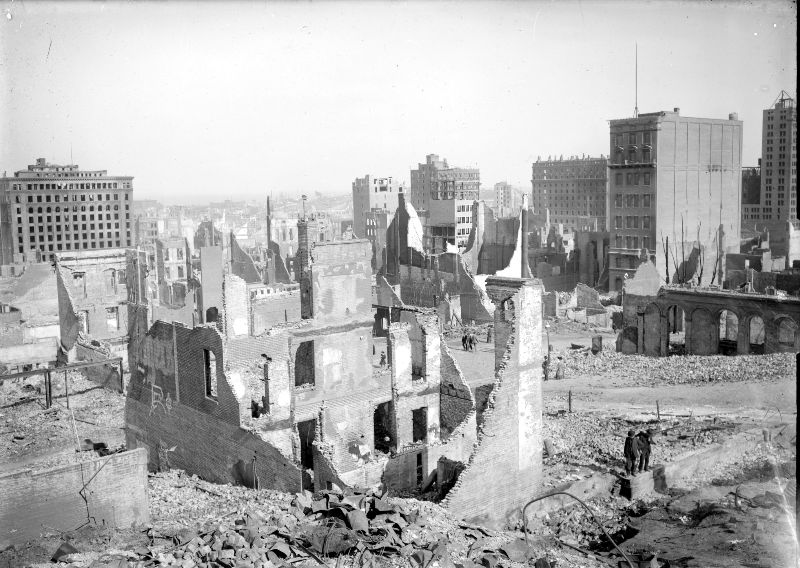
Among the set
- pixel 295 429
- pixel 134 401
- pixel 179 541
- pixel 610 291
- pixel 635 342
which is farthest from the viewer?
pixel 610 291

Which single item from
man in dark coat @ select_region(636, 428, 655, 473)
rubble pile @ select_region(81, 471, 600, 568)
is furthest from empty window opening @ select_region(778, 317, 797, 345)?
rubble pile @ select_region(81, 471, 600, 568)

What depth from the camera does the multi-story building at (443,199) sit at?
76.8m

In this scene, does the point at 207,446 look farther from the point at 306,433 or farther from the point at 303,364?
the point at 303,364

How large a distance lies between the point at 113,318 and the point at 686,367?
2821cm

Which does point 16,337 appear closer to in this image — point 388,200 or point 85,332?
point 85,332

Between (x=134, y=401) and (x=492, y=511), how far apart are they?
12504mm

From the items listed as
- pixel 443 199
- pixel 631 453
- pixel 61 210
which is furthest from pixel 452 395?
pixel 61 210

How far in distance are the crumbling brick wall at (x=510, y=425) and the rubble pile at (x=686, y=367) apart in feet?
45.1

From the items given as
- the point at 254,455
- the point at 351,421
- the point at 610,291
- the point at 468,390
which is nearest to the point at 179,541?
the point at 254,455

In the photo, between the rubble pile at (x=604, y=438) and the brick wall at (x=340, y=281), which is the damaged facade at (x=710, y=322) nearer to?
the rubble pile at (x=604, y=438)

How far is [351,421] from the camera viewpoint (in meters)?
22.4

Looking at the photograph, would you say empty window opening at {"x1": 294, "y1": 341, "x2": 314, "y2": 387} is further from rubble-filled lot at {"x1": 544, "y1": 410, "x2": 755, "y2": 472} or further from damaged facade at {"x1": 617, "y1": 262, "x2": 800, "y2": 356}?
damaged facade at {"x1": 617, "y1": 262, "x2": 800, "y2": 356}

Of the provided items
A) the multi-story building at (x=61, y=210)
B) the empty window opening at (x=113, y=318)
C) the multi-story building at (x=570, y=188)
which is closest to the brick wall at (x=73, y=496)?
the empty window opening at (x=113, y=318)

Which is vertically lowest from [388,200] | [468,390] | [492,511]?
[492,511]
